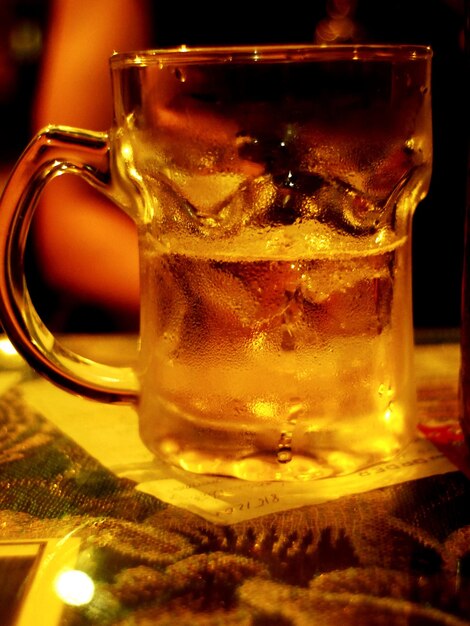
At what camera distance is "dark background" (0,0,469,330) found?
1.30m

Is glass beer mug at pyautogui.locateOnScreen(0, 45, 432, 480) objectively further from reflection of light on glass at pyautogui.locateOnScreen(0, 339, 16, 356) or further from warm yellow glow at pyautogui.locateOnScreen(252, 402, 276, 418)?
reflection of light on glass at pyautogui.locateOnScreen(0, 339, 16, 356)

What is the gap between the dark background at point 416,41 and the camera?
1.30m

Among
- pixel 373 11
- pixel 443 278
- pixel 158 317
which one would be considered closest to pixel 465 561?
pixel 158 317

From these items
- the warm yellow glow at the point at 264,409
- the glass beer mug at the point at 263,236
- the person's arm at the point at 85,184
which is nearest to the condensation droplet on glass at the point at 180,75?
the glass beer mug at the point at 263,236

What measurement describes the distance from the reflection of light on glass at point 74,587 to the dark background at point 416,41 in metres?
1.02

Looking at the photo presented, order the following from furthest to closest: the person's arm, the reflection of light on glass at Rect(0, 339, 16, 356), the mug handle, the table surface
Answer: the person's arm → the reflection of light on glass at Rect(0, 339, 16, 356) → the mug handle → the table surface

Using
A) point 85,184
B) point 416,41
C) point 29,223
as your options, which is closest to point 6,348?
point 29,223

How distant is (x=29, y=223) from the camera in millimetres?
421

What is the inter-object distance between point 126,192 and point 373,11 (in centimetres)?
112

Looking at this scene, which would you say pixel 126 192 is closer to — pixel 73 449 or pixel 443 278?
pixel 73 449

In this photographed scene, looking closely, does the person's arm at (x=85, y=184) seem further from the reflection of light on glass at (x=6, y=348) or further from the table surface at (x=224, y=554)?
the table surface at (x=224, y=554)

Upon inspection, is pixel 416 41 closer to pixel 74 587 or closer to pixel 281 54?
pixel 281 54

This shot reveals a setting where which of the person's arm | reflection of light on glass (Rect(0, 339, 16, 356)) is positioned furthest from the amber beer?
the person's arm

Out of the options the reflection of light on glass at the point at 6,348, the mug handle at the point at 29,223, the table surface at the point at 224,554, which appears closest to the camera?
the table surface at the point at 224,554
